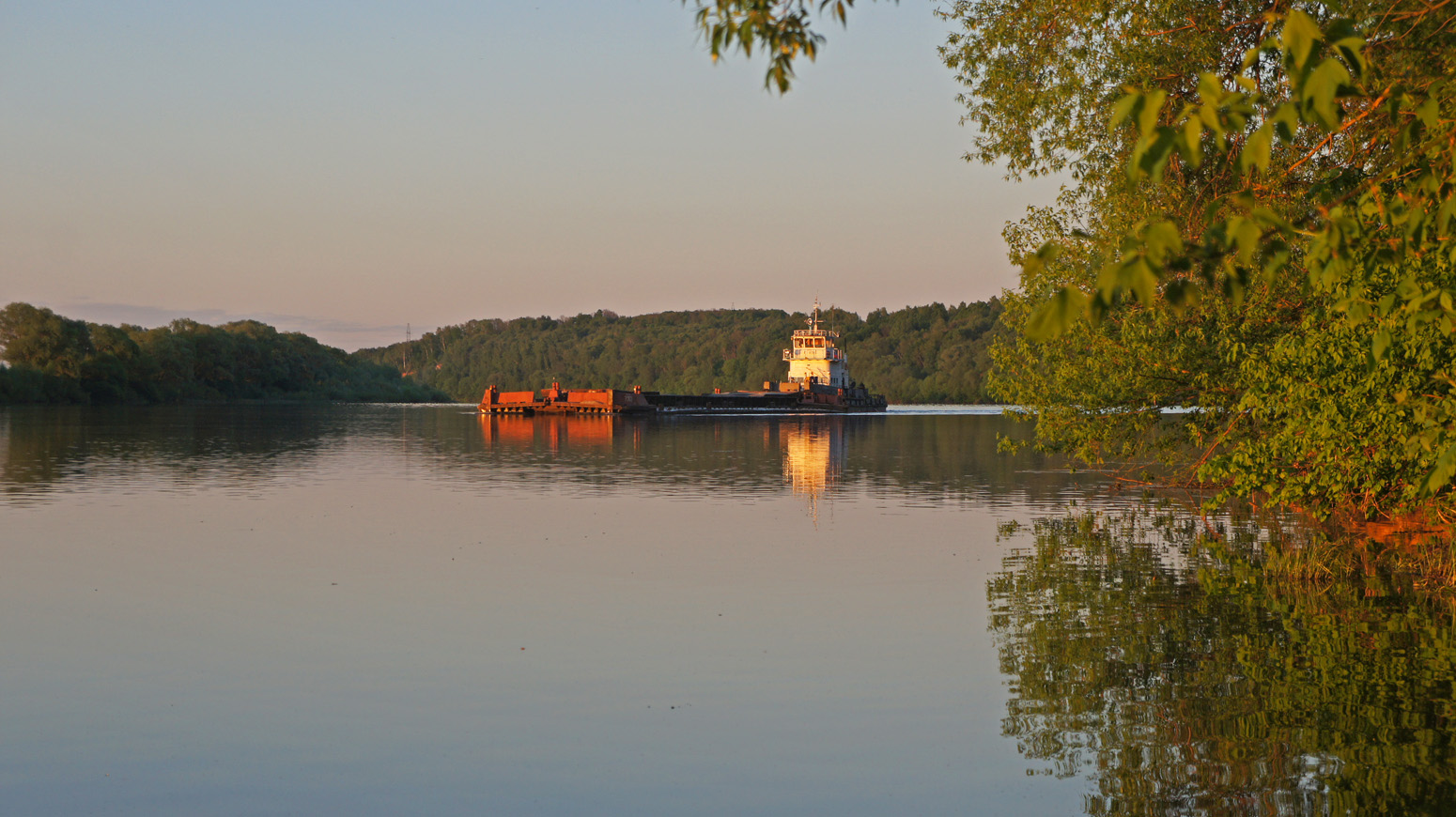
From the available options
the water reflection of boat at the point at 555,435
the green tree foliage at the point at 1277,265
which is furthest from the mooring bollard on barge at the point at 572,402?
the green tree foliage at the point at 1277,265

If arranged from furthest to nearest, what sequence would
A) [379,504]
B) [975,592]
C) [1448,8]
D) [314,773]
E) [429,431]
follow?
[429,431]
[379,504]
[975,592]
[1448,8]
[314,773]

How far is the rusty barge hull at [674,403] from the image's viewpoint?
113 meters

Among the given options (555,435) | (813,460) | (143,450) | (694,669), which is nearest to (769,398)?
(555,435)

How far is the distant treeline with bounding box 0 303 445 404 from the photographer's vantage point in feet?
401

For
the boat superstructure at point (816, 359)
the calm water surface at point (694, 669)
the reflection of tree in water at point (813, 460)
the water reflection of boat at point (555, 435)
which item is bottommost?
the calm water surface at point (694, 669)

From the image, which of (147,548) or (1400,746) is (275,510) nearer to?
(147,548)

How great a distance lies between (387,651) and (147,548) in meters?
9.73

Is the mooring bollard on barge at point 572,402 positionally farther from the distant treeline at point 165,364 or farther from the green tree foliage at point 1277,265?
the green tree foliage at point 1277,265

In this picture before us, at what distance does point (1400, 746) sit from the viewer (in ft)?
29.7

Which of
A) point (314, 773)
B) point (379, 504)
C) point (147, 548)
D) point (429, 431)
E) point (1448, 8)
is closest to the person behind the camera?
point (314, 773)

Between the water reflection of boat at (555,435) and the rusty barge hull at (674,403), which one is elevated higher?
the rusty barge hull at (674,403)

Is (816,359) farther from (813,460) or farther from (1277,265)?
(1277,265)

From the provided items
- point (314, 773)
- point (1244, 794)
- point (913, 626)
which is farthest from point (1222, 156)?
point (314, 773)

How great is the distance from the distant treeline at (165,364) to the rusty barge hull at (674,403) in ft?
139
